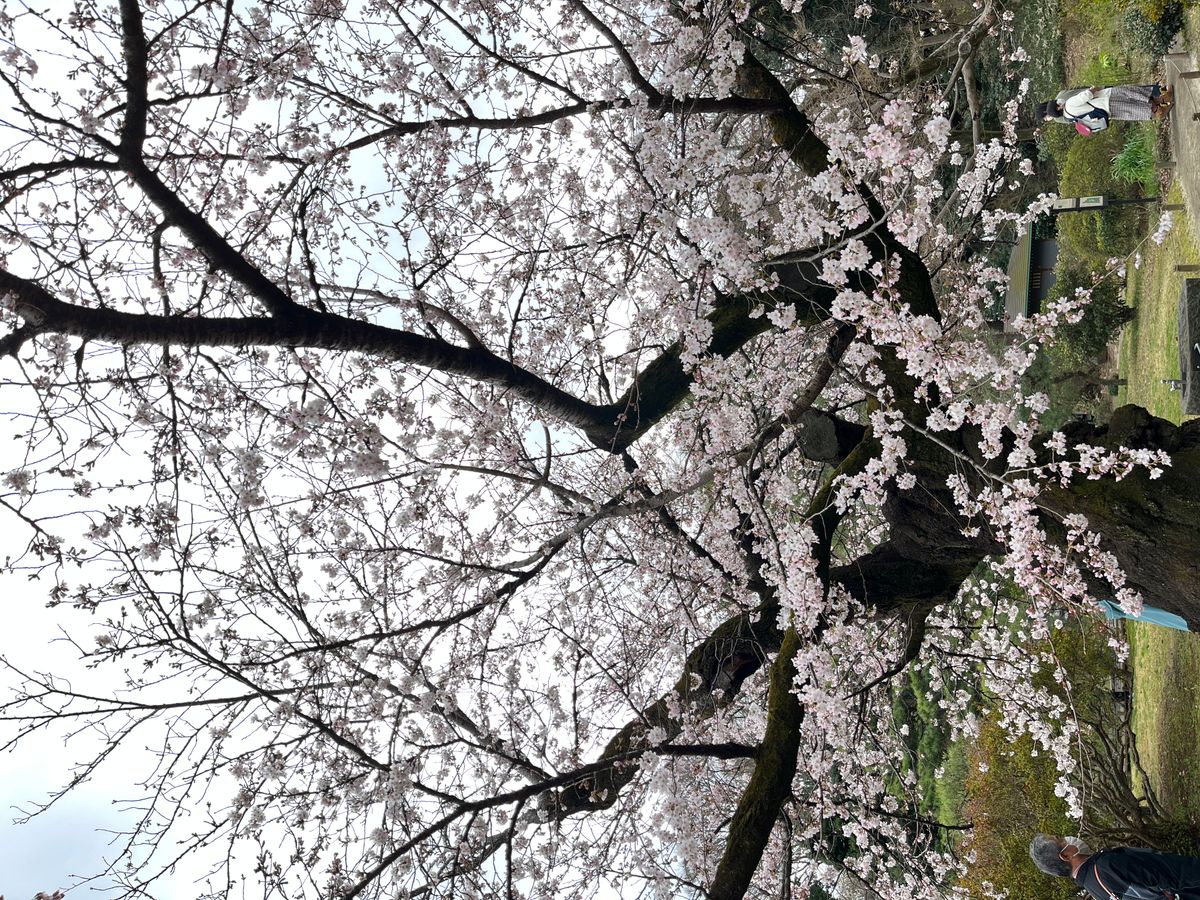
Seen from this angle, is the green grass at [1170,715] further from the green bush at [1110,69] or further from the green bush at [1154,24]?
the green bush at [1110,69]

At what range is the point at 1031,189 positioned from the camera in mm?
13461

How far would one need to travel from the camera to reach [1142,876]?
5.66 meters

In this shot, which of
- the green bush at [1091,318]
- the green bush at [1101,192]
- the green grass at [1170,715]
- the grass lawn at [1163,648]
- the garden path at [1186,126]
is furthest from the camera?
the green bush at [1091,318]

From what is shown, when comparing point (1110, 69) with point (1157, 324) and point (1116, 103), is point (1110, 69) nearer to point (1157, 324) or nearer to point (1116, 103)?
point (1116, 103)

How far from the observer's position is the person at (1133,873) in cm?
557

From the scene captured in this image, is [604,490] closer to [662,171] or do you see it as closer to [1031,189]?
[662,171]

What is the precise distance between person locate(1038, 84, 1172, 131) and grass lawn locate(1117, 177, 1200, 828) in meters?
0.93

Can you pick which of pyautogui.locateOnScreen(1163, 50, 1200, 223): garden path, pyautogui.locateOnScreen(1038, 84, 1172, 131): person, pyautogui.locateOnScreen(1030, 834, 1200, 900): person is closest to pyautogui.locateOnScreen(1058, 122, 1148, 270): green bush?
pyautogui.locateOnScreen(1038, 84, 1172, 131): person

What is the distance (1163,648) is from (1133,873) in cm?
393

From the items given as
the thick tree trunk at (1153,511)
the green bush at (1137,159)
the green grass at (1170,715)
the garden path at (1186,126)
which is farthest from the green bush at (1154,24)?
the green grass at (1170,715)

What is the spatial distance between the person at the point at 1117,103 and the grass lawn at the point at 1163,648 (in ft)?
3.05

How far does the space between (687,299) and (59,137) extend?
3377 millimetres

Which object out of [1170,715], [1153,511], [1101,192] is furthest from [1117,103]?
[1153,511]

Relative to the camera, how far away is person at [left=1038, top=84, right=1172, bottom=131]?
841 centimetres
